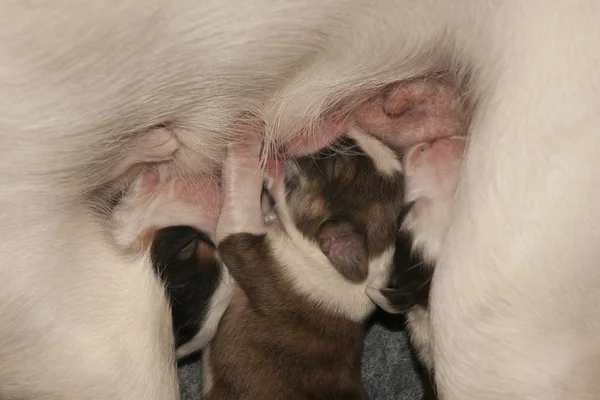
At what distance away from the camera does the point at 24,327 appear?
4.10 ft

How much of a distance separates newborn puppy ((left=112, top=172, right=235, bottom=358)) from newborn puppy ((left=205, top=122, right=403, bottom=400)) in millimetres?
36

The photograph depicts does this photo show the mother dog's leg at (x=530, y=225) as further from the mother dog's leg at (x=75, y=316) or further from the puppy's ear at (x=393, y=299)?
the mother dog's leg at (x=75, y=316)

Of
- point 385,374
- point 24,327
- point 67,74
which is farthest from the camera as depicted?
point 385,374

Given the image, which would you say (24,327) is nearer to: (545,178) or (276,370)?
(276,370)

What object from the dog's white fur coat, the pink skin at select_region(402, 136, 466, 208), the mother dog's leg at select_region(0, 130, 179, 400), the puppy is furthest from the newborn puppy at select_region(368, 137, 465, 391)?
the mother dog's leg at select_region(0, 130, 179, 400)

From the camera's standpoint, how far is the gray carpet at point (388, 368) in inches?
76.5

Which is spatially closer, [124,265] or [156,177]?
[124,265]

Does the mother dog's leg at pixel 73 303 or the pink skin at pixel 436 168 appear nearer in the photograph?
the mother dog's leg at pixel 73 303

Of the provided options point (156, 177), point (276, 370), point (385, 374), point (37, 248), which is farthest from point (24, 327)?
point (385, 374)

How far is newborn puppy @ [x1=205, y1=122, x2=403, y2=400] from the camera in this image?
1526 mm

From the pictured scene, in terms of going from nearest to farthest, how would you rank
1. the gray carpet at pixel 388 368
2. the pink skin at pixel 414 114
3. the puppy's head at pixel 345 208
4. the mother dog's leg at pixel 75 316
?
1. the mother dog's leg at pixel 75 316
2. the pink skin at pixel 414 114
3. the puppy's head at pixel 345 208
4. the gray carpet at pixel 388 368

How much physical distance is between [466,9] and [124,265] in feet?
2.12

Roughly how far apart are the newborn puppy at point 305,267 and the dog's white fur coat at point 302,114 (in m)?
0.21

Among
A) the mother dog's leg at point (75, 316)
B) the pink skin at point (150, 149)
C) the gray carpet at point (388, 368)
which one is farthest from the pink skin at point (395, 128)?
the gray carpet at point (388, 368)
